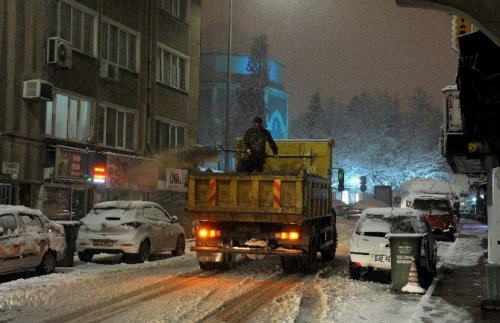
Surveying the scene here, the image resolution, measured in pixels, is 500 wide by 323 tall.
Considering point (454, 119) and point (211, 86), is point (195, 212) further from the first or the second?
point (211, 86)

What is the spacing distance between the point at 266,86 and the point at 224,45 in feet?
38.4

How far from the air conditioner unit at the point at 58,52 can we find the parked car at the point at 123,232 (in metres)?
5.98

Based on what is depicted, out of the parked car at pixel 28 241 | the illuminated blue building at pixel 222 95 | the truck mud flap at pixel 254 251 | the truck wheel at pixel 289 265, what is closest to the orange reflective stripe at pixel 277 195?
the truck mud flap at pixel 254 251

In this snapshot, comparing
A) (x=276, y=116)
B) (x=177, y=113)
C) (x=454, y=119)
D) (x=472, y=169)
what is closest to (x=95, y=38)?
(x=177, y=113)

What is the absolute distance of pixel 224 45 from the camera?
89812 mm

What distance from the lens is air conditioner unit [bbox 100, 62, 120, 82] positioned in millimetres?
24156

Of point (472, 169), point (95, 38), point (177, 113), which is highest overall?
point (95, 38)

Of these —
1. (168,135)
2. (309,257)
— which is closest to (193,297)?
(309,257)

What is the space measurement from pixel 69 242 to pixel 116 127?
35.0 feet

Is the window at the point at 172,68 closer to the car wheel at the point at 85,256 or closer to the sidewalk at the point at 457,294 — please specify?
the car wheel at the point at 85,256

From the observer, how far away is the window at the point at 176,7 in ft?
95.8

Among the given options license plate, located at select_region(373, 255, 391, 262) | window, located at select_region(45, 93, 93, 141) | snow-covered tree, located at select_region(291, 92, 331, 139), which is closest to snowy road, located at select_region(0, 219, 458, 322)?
license plate, located at select_region(373, 255, 391, 262)

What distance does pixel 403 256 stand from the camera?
12188mm

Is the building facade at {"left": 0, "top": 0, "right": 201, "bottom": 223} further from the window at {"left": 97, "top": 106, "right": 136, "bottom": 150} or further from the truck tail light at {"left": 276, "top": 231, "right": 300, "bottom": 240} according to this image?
the truck tail light at {"left": 276, "top": 231, "right": 300, "bottom": 240}
